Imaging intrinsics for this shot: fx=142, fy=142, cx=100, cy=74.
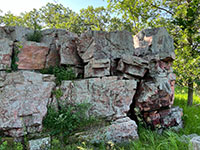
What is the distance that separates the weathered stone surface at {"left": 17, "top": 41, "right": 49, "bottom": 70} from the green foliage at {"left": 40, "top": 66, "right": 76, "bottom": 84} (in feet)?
1.02

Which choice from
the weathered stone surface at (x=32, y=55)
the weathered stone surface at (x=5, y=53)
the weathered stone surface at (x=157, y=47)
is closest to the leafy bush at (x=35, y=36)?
the weathered stone surface at (x=32, y=55)

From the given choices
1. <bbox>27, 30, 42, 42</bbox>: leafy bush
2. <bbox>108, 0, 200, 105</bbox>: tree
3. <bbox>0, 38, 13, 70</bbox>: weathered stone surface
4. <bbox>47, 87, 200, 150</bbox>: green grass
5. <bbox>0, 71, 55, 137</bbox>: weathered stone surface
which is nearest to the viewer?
<bbox>47, 87, 200, 150</bbox>: green grass

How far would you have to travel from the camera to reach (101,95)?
4418 mm

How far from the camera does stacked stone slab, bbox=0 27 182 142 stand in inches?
153

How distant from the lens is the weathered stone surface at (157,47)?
201 inches

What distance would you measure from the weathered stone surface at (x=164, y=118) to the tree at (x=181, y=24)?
150 cm

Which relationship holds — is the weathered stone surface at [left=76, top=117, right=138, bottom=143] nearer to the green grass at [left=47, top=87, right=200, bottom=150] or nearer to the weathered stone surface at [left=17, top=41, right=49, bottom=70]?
the green grass at [left=47, top=87, right=200, bottom=150]

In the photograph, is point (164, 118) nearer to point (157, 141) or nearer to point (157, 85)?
point (157, 85)

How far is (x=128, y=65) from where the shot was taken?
480 centimetres

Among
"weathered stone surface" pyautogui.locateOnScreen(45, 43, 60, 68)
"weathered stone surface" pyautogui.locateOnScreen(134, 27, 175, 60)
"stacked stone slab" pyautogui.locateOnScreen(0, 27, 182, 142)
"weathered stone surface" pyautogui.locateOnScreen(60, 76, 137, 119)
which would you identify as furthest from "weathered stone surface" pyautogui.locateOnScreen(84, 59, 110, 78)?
"weathered stone surface" pyautogui.locateOnScreen(134, 27, 175, 60)

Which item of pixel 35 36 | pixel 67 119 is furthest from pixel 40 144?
pixel 35 36

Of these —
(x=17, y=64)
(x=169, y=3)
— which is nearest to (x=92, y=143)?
(x=17, y=64)

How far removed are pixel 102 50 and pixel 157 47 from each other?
2.10m

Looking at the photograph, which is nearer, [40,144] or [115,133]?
[40,144]
